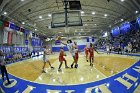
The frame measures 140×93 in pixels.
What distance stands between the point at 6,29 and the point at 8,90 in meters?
18.9

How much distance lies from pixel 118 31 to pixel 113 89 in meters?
30.6

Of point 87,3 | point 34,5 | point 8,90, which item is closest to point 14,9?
point 34,5

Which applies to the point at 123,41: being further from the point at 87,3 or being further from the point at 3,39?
the point at 3,39

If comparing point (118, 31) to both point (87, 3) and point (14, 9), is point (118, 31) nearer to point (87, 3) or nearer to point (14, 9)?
point (87, 3)

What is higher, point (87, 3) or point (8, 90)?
point (87, 3)

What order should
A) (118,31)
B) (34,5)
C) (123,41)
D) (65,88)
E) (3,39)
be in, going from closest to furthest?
(65,88) < (34,5) < (3,39) < (123,41) < (118,31)

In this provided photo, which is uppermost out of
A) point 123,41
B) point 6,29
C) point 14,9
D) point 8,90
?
point 14,9

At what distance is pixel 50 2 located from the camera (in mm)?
18797

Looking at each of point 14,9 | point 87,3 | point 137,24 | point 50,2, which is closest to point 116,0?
point 87,3

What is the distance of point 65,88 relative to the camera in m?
5.58

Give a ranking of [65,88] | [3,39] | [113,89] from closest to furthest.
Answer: [113,89]
[65,88]
[3,39]

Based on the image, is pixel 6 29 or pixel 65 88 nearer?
pixel 65 88

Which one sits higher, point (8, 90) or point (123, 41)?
point (123, 41)

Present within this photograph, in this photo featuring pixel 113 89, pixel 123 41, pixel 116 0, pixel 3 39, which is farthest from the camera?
pixel 123 41
